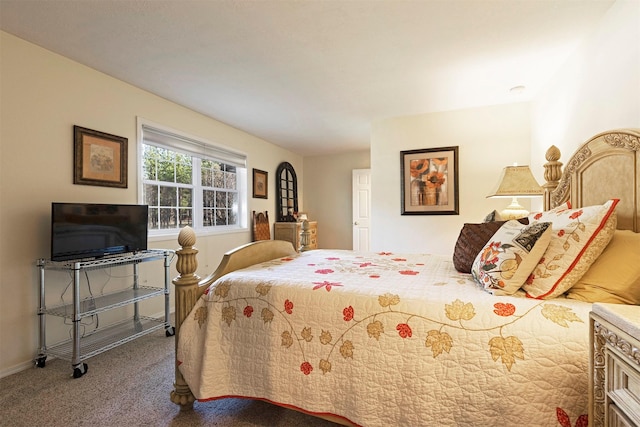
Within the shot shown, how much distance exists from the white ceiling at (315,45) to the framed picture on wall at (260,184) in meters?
1.59

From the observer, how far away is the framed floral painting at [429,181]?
12.5ft

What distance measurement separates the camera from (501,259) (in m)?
1.30

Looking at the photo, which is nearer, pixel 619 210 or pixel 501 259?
pixel 501 259

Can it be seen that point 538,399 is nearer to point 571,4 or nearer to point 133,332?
point 571,4

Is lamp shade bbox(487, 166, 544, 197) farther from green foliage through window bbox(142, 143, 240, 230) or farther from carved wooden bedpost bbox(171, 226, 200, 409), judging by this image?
green foliage through window bbox(142, 143, 240, 230)

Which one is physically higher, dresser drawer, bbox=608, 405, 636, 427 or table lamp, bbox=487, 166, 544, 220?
table lamp, bbox=487, 166, 544, 220

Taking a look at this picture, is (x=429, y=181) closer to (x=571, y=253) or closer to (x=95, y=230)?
(x=571, y=253)

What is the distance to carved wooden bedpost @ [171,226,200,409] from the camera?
1564 millimetres

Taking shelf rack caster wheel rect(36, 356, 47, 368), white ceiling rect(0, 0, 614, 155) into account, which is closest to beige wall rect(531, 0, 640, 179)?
white ceiling rect(0, 0, 614, 155)

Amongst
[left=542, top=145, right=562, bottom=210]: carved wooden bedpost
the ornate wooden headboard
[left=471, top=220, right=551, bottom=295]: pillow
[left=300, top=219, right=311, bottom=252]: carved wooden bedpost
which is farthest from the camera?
[left=300, top=219, right=311, bottom=252]: carved wooden bedpost

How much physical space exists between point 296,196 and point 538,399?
5.37 m

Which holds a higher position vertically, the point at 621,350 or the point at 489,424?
the point at 621,350

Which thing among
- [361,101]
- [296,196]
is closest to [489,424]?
[361,101]

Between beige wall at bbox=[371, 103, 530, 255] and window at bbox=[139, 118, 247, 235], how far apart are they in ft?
6.86
